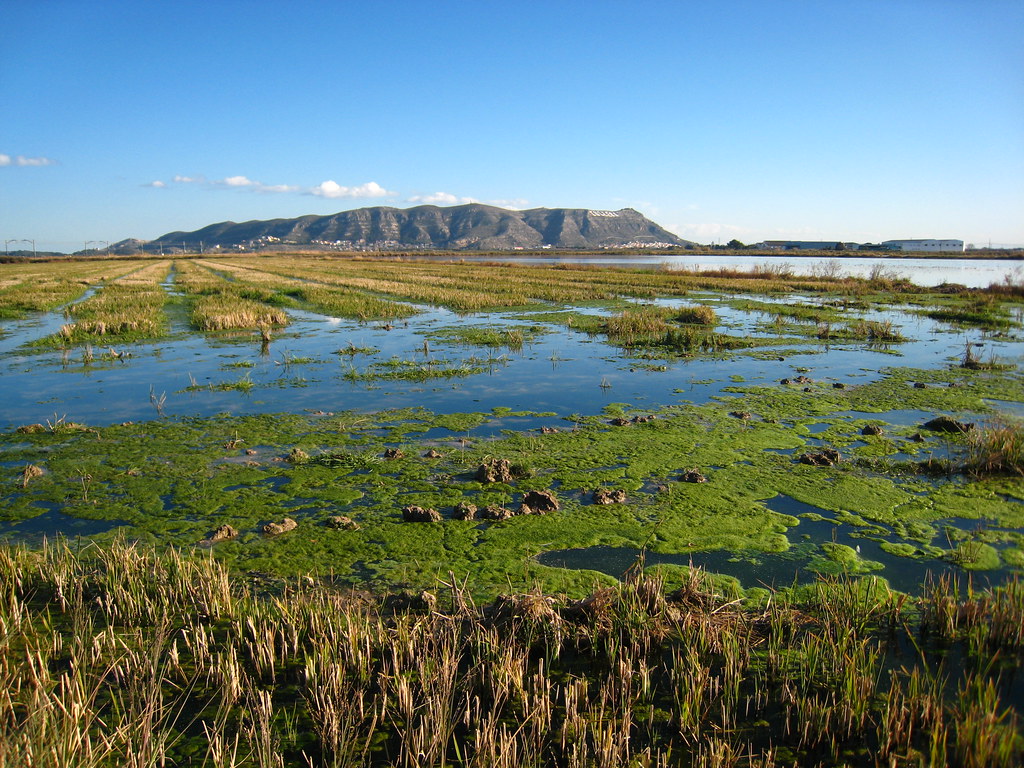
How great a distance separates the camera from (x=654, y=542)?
19.7ft

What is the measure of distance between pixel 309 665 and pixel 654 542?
3495mm

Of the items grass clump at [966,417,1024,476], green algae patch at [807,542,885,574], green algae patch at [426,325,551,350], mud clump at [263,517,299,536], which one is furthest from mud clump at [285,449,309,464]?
green algae patch at [426,325,551,350]

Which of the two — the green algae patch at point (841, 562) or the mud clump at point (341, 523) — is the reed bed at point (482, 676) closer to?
the green algae patch at point (841, 562)

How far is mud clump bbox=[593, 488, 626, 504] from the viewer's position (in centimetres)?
691

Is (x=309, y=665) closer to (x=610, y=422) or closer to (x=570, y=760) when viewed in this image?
(x=570, y=760)

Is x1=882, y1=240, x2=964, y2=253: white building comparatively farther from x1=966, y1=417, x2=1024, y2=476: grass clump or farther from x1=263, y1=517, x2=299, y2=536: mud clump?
x1=263, y1=517, x2=299, y2=536: mud clump

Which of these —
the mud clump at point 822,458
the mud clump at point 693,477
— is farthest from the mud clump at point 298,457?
the mud clump at point 822,458

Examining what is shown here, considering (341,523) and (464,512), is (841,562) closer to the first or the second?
(464,512)

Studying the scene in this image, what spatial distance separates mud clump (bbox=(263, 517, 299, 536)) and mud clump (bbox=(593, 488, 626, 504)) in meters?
3.34

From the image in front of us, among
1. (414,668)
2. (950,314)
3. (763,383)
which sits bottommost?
(414,668)

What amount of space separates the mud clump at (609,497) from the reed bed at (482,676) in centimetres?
A: 198

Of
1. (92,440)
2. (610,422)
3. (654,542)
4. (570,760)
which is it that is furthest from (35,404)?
(570,760)

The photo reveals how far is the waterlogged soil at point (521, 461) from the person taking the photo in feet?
19.0

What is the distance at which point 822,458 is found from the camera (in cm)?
815
